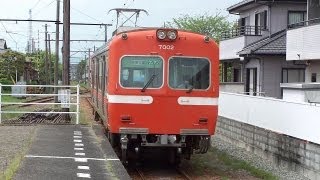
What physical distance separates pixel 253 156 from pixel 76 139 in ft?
15.6

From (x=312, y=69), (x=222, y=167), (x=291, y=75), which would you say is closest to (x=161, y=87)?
(x=222, y=167)

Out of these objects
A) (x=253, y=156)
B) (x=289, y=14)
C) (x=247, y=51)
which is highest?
(x=289, y=14)

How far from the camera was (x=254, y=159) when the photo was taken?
14.6 metres

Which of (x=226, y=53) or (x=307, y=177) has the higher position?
(x=226, y=53)

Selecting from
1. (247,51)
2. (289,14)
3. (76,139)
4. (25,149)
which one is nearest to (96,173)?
(25,149)

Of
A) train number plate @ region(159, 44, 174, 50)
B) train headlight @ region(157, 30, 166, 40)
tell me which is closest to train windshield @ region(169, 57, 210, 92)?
train number plate @ region(159, 44, 174, 50)

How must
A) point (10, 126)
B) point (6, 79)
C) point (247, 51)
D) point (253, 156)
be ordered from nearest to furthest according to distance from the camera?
point (253, 156) → point (10, 126) → point (247, 51) → point (6, 79)

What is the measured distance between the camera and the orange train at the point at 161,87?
11.5 m

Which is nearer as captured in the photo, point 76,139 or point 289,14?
point 76,139

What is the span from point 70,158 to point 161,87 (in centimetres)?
231

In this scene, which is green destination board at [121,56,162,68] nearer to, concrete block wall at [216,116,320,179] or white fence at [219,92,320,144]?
white fence at [219,92,320,144]

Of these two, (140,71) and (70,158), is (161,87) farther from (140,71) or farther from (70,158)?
(70,158)

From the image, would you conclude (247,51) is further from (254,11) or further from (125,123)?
(125,123)

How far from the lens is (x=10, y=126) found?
17266 mm
